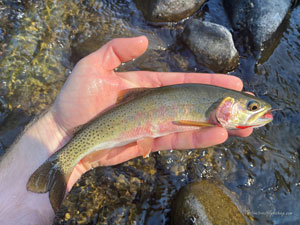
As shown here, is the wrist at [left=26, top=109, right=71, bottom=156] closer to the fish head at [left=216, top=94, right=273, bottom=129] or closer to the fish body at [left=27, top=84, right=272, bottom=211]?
the fish body at [left=27, top=84, right=272, bottom=211]

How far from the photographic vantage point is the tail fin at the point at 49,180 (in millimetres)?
3799

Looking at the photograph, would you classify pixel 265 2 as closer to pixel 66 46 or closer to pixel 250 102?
pixel 250 102

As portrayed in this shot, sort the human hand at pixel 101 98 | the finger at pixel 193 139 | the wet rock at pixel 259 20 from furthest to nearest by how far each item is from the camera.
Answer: the wet rock at pixel 259 20 → the human hand at pixel 101 98 → the finger at pixel 193 139

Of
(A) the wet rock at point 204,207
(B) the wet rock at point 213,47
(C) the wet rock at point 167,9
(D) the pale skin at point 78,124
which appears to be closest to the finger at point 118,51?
(D) the pale skin at point 78,124

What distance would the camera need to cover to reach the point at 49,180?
384cm

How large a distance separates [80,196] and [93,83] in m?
2.12

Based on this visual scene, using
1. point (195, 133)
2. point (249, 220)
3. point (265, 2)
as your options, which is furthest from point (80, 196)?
point (265, 2)

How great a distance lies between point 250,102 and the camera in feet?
13.5

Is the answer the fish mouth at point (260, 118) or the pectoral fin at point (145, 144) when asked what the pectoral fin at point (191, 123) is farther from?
the fish mouth at point (260, 118)

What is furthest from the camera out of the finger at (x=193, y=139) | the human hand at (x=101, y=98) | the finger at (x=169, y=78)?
the finger at (x=169, y=78)

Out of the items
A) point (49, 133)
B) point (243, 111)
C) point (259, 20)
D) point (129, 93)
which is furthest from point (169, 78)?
point (259, 20)

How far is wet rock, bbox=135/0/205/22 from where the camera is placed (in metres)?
7.91

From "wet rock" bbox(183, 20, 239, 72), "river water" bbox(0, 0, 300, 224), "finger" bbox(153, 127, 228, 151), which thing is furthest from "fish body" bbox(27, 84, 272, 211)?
"wet rock" bbox(183, 20, 239, 72)

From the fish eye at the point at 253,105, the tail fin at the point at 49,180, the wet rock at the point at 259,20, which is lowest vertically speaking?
the wet rock at the point at 259,20
